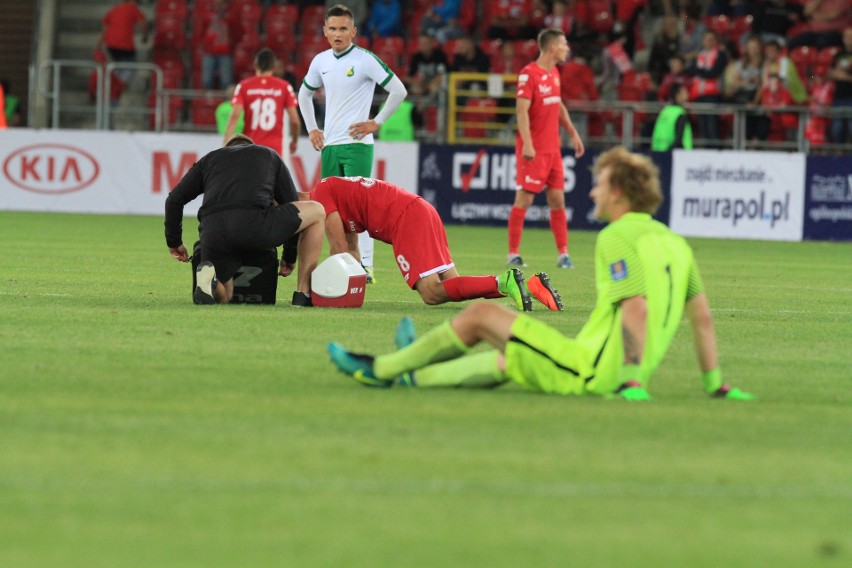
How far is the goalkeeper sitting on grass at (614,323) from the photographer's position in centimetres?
680

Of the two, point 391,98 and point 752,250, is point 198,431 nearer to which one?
point 391,98

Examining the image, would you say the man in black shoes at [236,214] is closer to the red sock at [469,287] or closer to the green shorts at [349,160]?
the red sock at [469,287]

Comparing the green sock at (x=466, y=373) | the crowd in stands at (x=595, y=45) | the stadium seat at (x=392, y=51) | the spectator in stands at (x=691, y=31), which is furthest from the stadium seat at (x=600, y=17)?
the green sock at (x=466, y=373)

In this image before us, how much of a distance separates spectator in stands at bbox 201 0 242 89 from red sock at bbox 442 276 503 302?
718 inches

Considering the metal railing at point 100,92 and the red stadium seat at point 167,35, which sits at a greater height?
the red stadium seat at point 167,35

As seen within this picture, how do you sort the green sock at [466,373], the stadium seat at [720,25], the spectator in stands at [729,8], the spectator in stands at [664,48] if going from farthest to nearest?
the spectator in stands at [729,8] < the stadium seat at [720,25] < the spectator in stands at [664,48] < the green sock at [466,373]

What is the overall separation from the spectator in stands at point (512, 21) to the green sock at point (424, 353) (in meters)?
A: 21.4

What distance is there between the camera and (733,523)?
481cm

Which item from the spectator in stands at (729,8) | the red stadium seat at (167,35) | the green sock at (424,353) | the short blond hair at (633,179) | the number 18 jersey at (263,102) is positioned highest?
the spectator in stands at (729,8)

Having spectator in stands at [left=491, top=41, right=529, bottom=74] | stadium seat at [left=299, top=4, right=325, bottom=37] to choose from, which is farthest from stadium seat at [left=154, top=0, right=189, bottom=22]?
spectator in stands at [left=491, top=41, right=529, bottom=74]

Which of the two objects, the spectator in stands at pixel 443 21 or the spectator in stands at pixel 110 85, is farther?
the spectator in stands at pixel 110 85

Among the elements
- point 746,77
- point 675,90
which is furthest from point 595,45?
point 746,77

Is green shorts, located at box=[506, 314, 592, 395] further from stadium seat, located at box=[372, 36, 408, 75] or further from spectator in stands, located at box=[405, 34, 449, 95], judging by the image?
stadium seat, located at box=[372, 36, 408, 75]

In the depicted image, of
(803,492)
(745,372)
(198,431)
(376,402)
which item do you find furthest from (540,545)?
(745,372)
